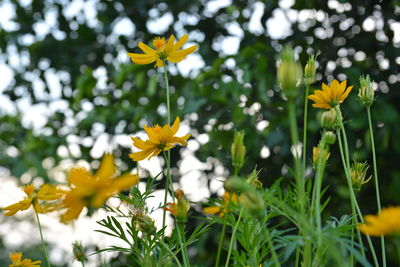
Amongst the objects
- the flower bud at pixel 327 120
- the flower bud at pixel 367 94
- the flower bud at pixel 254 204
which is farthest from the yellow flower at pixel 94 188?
the flower bud at pixel 367 94

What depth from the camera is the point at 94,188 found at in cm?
27

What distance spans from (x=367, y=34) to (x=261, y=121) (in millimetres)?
342

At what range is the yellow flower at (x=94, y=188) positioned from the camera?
267 mm

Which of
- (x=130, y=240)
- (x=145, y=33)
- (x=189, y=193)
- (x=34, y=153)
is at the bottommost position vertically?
(x=189, y=193)

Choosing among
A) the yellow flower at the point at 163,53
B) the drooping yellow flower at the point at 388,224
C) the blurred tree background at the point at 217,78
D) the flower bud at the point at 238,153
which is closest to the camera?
the drooping yellow flower at the point at 388,224

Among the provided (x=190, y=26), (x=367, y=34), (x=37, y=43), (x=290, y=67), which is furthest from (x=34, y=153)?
(x=290, y=67)

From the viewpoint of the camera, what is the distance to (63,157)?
61.4 inches

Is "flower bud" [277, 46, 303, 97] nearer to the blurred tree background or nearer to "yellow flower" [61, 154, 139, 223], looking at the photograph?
"yellow flower" [61, 154, 139, 223]

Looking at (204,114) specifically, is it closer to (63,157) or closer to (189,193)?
(189,193)

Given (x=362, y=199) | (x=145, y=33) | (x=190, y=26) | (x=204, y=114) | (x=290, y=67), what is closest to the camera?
(x=290, y=67)

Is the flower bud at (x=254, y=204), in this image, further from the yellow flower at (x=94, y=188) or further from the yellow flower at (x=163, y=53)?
the yellow flower at (x=163, y=53)

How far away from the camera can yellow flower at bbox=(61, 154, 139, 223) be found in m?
0.27

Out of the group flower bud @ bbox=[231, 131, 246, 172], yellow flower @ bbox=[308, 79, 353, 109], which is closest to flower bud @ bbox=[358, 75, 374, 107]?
yellow flower @ bbox=[308, 79, 353, 109]

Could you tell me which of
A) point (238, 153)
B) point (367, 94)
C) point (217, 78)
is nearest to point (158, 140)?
point (238, 153)
